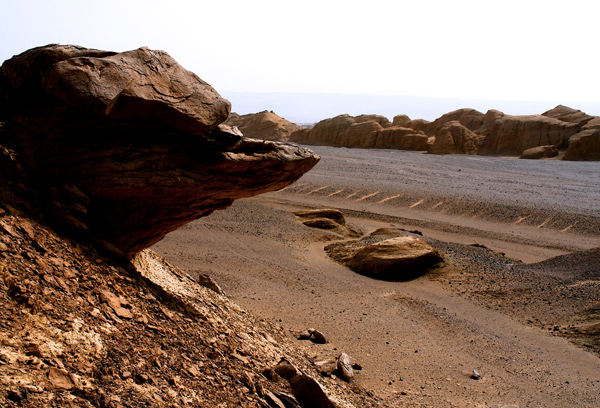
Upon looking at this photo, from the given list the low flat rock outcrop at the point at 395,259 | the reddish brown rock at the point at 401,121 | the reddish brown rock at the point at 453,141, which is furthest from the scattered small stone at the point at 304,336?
the reddish brown rock at the point at 401,121

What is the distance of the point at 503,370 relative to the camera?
27.7 ft

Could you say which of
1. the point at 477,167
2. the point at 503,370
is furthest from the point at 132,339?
the point at 477,167

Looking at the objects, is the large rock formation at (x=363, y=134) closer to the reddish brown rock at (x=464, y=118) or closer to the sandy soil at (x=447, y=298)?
the reddish brown rock at (x=464, y=118)

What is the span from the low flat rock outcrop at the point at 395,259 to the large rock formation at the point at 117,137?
295 inches

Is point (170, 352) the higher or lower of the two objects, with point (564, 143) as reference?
lower

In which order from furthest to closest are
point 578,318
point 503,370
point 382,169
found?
point 382,169, point 578,318, point 503,370

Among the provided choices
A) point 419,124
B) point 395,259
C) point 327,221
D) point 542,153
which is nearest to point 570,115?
point 542,153

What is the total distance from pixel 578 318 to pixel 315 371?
6.49 m

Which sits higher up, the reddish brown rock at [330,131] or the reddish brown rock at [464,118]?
the reddish brown rock at [464,118]

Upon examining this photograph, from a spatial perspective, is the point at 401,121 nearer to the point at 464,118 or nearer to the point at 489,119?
the point at 464,118

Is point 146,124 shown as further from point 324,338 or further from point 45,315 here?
point 324,338

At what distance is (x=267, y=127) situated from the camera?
63.9 m

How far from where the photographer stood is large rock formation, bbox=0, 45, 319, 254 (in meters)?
5.38

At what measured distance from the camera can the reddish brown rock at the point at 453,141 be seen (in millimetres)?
48344
